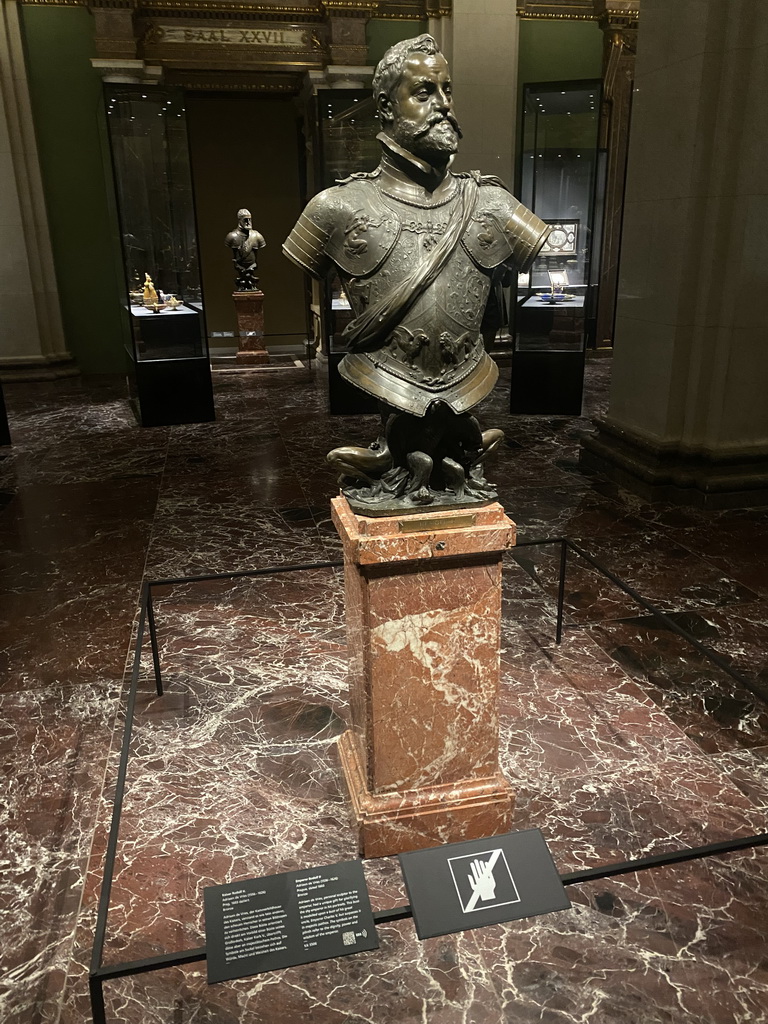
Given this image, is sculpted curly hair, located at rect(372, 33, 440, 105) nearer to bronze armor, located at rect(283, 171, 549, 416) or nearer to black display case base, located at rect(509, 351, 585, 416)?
bronze armor, located at rect(283, 171, 549, 416)

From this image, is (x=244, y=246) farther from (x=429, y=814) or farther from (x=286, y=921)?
(x=286, y=921)

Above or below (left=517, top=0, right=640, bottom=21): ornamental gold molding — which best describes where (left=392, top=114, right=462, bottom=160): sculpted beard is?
below

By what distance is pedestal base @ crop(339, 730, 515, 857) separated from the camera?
2.72 meters

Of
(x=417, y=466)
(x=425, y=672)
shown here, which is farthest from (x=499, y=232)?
(x=425, y=672)

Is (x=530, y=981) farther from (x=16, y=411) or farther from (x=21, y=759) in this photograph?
(x=16, y=411)

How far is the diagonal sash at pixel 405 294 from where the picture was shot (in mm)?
2367

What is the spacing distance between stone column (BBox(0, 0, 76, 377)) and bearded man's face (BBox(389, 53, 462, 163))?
10.4 meters

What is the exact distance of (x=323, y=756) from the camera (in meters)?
3.30

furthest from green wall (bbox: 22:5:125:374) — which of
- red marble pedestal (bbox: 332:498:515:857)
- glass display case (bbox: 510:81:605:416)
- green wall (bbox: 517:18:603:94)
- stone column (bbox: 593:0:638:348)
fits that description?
Result: red marble pedestal (bbox: 332:498:515:857)

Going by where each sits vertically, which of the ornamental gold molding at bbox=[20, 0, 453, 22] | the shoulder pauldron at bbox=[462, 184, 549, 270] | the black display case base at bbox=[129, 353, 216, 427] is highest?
the ornamental gold molding at bbox=[20, 0, 453, 22]

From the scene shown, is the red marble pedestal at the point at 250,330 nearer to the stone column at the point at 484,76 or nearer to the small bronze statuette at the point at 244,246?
the small bronze statuette at the point at 244,246

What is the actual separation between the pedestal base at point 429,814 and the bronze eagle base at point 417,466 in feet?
3.19

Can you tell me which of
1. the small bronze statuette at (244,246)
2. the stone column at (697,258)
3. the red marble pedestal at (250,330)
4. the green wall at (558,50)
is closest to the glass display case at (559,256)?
the stone column at (697,258)

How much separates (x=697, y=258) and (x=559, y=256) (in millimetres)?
3366
